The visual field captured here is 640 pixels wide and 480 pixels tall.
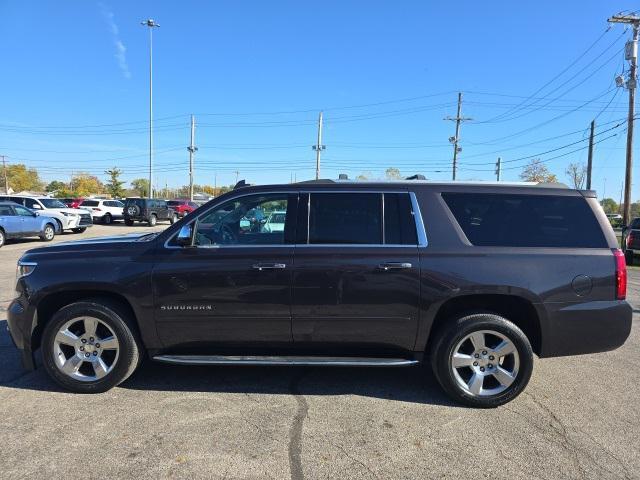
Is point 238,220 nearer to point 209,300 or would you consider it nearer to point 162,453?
point 209,300

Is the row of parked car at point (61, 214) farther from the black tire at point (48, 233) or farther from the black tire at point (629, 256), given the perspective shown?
the black tire at point (629, 256)

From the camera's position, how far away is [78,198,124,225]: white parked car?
32666 mm

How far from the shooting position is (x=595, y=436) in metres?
3.58

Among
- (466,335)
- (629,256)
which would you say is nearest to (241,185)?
(466,335)

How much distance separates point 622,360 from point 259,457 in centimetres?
422

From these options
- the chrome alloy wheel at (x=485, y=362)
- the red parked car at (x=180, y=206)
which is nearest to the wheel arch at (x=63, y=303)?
the chrome alloy wheel at (x=485, y=362)

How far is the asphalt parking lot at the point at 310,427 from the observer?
311 centimetres

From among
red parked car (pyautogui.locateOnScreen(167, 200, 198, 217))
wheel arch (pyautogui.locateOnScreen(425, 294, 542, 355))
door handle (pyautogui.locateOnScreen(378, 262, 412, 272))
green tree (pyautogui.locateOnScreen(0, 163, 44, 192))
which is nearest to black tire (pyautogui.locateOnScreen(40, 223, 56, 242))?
red parked car (pyautogui.locateOnScreen(167, 200, 198, 217))

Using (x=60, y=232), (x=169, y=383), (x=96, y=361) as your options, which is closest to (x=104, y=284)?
(x=96, y=361)

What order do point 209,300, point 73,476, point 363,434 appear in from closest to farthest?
point 73,476, point 363,434, point 209,300

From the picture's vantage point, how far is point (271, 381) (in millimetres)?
Answer: 4520

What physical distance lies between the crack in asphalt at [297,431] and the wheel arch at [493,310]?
3.80 ft

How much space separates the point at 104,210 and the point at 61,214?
10896 mm

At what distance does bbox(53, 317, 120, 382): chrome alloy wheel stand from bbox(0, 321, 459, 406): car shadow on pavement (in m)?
0.26
